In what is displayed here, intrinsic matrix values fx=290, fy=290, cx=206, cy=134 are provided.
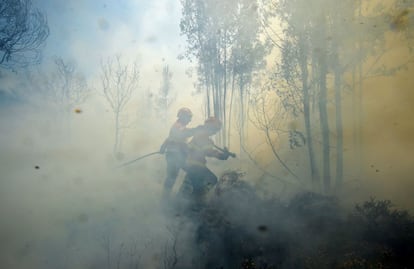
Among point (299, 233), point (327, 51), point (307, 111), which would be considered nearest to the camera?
point (299, 233)

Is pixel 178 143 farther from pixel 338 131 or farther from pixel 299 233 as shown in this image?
pixel 338 131

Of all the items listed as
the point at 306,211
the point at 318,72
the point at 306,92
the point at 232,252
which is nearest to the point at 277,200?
the point at 306,211

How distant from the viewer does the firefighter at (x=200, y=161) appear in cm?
664

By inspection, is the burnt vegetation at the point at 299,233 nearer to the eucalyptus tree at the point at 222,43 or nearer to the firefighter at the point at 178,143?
the firefighter at the point at 178,143

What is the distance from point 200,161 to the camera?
266 inches

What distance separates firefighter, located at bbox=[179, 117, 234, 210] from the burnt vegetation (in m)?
0.51

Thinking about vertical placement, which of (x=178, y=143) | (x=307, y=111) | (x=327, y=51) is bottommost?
(x=178, y=143)

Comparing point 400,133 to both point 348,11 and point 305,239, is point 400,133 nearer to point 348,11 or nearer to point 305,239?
point 348,11

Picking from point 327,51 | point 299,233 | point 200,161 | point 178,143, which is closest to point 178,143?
point 178,143

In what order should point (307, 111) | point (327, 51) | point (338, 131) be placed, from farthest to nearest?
point (338, 131)
point (307, 111)
point (327, 51)

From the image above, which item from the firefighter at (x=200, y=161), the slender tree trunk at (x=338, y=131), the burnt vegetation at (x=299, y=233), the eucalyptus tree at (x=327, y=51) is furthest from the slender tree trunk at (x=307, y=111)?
the firefighter at (x=200, y=161)

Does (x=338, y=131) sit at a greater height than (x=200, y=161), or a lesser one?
greater

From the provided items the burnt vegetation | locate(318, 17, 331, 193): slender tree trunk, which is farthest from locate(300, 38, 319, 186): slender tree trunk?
the burnt vegetation

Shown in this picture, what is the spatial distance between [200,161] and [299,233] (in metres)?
2.68
